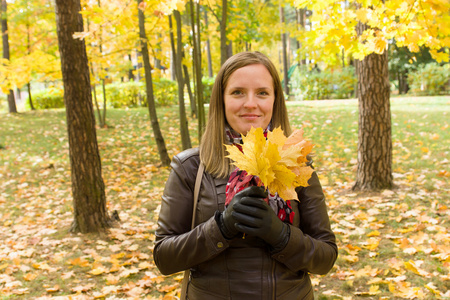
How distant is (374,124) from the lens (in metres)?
5.65

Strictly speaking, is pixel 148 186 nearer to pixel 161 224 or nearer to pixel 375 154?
pixel 375 154

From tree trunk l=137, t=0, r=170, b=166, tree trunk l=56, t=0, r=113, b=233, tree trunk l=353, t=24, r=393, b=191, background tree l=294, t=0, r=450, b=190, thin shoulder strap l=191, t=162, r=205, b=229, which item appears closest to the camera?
thin shoulder strap l=191, t=162, r=205, b=229

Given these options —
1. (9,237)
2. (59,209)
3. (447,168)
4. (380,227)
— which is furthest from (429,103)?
(9,237)

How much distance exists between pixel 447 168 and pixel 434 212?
2040 millimetres

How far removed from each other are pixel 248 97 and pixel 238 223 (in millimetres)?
555

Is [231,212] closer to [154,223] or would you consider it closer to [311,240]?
[311,240]

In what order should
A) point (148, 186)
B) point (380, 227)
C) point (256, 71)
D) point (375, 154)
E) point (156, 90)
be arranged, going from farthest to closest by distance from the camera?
1. point (156, 90)
2. point (148, 186)
3. point (375, 154)
4. point (380, 227)
5. point (256, 71)

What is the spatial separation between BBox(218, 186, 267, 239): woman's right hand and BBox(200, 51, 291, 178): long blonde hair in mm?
235

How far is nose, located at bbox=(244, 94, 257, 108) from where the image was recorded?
1.59 meters

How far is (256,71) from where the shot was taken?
1621 mm

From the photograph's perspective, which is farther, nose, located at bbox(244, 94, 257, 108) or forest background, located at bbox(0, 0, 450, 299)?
forest background, located at bbox(0, 0, 450, 299)

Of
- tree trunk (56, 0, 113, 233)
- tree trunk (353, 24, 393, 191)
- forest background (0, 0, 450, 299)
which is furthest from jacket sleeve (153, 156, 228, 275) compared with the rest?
tree trunk (353, 24, 393, 191)

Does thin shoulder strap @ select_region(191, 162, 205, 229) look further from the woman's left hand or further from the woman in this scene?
the woman's left hand

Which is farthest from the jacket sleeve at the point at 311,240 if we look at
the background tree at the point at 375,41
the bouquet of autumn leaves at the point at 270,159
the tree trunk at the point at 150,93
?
the tree trunk at the point at 150,93
